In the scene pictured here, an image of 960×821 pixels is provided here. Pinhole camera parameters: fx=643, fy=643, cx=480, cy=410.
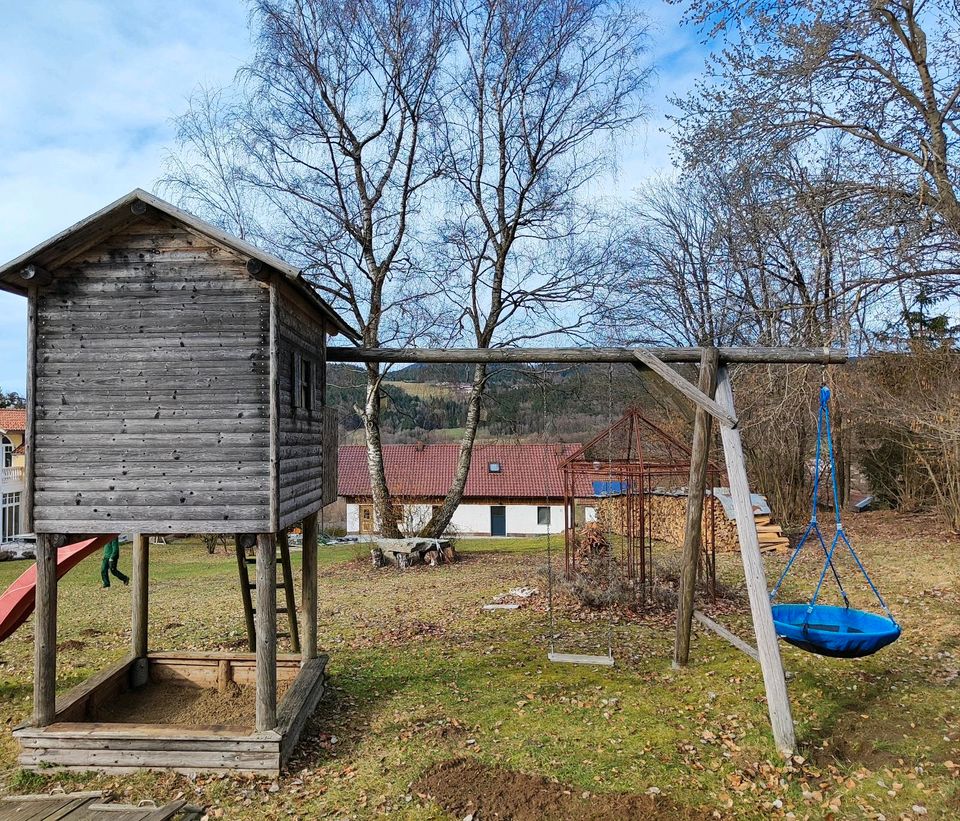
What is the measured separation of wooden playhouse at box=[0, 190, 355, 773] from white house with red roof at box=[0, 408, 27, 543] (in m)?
32.9

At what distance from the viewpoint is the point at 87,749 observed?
5637 mm

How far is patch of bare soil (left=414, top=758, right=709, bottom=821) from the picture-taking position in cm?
488

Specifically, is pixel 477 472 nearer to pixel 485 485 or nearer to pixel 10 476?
pixel 485 485

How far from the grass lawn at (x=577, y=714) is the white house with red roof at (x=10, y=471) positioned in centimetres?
2679

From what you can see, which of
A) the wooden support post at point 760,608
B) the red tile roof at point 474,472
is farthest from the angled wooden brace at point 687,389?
the red tile roof at point 474,472

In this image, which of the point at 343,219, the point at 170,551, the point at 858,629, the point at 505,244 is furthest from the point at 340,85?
the point at 170,551

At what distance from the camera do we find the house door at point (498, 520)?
3780 cm

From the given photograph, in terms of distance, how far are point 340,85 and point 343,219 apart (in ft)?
10.9

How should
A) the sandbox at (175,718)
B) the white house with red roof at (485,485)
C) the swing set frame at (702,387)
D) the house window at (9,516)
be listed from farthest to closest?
the white house with red roof at (485,485)
the house window at (9,516)
the swing set frame at (702,387)
the sandbox at (175,718)

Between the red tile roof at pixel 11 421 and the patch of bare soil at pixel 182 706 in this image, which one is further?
the red tile roof at pixel 11 421

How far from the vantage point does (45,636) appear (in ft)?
19.2

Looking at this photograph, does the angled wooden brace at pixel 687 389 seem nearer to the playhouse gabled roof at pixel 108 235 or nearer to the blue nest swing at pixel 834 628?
the blue nest swing at pixel 834 628

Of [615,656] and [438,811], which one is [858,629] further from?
[438,811]

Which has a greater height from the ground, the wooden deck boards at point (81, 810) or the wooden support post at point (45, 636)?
the wooden support post at point (45, 636)
